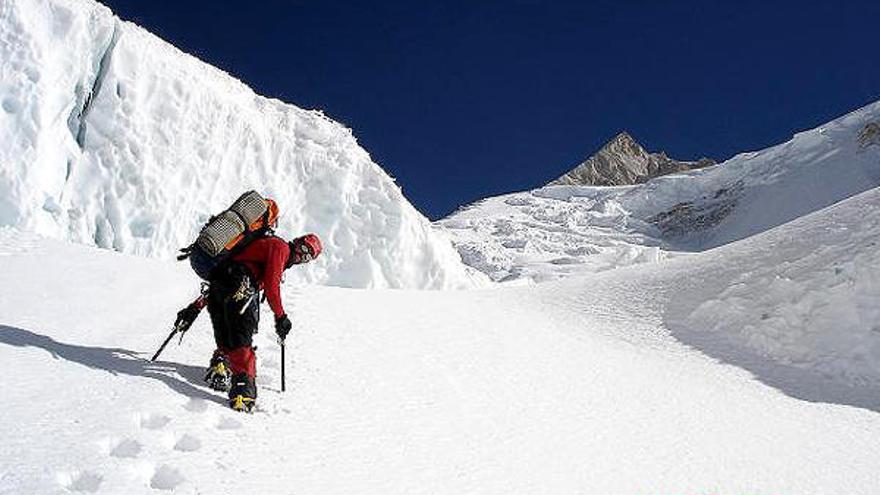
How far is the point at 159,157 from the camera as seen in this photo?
1664 centimetres

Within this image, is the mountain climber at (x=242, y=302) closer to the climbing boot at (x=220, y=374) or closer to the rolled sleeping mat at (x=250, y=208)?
the climbing boot at (x=220, y=374)

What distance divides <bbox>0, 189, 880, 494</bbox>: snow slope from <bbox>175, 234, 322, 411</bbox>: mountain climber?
26cm

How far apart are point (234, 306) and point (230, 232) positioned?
1.76 ft

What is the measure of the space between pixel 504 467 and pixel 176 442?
2080 mm

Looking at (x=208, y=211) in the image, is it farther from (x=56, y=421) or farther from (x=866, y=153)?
(x=866, y=153)

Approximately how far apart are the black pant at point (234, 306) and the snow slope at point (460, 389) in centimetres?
42

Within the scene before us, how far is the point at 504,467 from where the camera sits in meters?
4.91

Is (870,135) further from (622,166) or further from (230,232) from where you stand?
(230,232)

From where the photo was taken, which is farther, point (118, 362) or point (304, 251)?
point (304, 251)

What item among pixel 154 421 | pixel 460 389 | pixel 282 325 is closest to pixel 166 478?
pixel 154 421

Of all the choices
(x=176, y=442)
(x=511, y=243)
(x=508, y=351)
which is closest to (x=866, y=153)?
(x=511, y=243)

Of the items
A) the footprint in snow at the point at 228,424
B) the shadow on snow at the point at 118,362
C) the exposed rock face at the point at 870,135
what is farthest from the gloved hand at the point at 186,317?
the exposed rock face at the point at 870,135

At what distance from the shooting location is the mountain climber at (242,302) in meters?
5.19

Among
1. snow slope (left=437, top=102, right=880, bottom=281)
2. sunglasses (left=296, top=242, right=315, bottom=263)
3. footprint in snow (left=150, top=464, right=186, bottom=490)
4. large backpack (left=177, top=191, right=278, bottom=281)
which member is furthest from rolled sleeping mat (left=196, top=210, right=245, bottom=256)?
snow slope (left=437, top=102, right=880, bottom=281)
